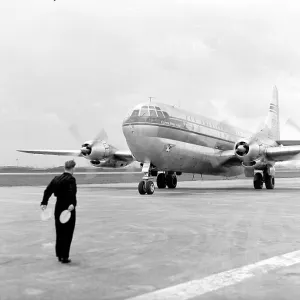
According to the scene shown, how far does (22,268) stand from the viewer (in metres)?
7.12

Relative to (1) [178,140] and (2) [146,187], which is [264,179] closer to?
(1) [178,140]

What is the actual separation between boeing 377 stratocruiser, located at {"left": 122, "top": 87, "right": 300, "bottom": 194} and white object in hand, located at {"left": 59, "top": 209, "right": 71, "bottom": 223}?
18424mm

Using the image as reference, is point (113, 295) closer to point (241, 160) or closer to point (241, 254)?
point (241, 254)

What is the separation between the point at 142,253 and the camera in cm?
845

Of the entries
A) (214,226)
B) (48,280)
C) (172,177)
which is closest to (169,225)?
(214,226)

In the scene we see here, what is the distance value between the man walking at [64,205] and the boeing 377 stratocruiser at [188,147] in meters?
18.2

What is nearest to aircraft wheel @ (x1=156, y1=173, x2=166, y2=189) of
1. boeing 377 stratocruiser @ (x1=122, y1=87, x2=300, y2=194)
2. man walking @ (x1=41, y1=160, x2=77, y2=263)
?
boeing 377 stratocruiser @ (x1=122, y1=87, x2=300, y2=194)

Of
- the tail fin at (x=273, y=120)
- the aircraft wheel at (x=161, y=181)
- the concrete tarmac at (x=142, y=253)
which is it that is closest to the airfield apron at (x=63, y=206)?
the concrete tarmac at (x=142, y=253)

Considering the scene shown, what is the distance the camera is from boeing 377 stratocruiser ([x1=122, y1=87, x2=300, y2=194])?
27.5m

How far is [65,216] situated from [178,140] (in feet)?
73.0

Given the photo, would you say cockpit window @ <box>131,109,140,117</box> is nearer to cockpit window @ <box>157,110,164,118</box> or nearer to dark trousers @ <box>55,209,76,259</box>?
cockpit window @ <box>157,110,164,118</box>

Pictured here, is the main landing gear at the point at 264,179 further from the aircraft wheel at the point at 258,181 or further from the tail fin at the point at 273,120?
the tail fin at the point at 273,120

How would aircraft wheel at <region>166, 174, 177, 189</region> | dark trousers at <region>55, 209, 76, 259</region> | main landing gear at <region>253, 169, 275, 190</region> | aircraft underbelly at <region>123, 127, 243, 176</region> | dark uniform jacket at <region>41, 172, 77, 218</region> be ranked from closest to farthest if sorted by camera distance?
dark trousers at <region>55, 209, 76, 259</region>
dark uniform jacket at <region>41, 172, 77, 218</region>
aircraft underbelly at <region>123, 127, 243, 176</region>
main landing gear at <region>253, 169, 275, 190</region>
aircraft wheel at <region>166, 174, 177, 189</region>

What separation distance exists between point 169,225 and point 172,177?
23472mm
